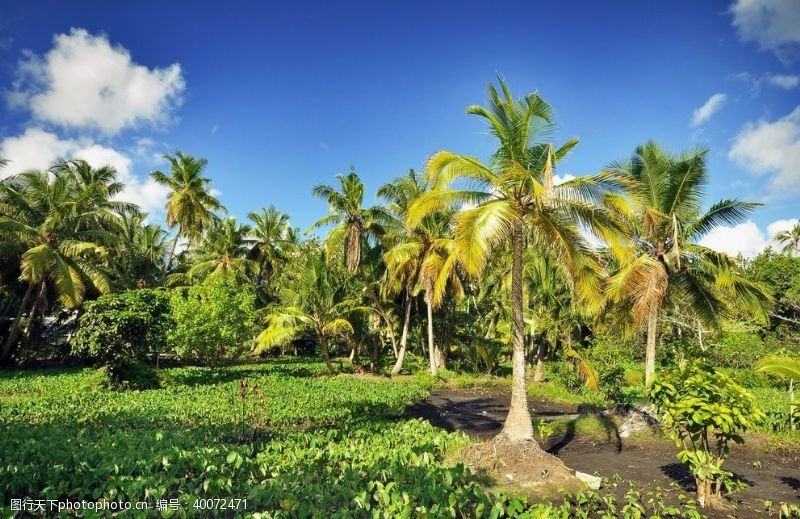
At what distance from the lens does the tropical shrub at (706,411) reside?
23.4ft

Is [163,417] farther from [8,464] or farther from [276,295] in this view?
[276,295]

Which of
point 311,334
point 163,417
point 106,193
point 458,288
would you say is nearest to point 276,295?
point 311,334

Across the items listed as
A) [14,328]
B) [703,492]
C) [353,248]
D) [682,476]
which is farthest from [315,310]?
[703,492]

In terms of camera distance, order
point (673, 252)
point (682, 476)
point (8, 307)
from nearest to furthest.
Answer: point (682, 476) → point (673, 252) → point (8, 307)

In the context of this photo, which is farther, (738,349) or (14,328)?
(738,349)

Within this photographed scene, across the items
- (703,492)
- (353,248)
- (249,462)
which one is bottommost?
(703,492)

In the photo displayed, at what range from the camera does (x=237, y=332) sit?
22.0 meters

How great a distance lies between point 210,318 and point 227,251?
1695cm

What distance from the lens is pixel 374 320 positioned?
2930 cm

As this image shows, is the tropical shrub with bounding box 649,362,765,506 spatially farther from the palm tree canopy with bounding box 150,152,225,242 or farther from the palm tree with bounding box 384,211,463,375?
the palm tree canopy with bounding box 150,152,225,242

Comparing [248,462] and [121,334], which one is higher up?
[121,334]

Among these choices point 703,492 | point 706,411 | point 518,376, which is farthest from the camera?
point 518,376

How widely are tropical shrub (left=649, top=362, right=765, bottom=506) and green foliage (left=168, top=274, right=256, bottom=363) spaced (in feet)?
59.0

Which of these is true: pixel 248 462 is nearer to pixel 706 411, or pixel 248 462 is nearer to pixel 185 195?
pixel 706 411
